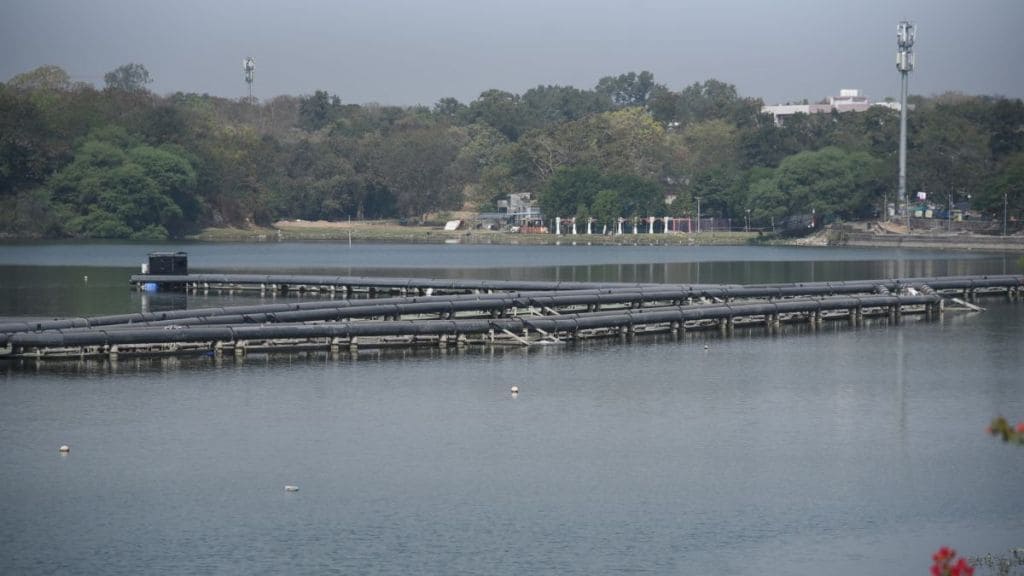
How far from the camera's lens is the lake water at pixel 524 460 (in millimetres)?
22000

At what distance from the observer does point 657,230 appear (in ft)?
512

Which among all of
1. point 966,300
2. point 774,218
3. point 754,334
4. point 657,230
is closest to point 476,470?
point 754,334

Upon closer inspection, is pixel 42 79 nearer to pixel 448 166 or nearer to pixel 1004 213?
pixel 448 166

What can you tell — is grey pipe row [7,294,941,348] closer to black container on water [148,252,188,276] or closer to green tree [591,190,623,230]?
black container on water [148,252,188,276]

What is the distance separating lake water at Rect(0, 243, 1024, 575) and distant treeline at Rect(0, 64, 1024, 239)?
92.1 m

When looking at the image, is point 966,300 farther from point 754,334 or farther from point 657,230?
point 657,230

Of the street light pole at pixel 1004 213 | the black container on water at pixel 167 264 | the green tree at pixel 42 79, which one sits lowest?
the black container on water at pixel 167 264

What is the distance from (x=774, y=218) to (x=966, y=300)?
79.5 metres

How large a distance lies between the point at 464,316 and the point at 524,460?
23586mm

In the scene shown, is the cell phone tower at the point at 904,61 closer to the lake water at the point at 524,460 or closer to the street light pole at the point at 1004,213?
the street light pole at the point at 1004,213

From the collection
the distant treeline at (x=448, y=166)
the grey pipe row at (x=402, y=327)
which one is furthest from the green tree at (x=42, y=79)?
the grey pipe row at (x=402, y=327)

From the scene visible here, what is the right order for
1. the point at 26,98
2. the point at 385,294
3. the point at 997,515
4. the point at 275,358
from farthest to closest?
the point at 26,98, the point at 385,294, the point at 275,358, the point at 997,515

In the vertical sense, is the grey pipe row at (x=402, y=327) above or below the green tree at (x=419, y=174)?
below

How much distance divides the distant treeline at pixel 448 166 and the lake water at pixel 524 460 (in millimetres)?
92060
